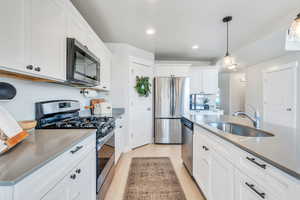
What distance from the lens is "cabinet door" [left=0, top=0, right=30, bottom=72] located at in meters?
0.84

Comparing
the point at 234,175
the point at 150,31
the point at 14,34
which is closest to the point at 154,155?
the point at 234,175

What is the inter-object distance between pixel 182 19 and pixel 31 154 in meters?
2.56

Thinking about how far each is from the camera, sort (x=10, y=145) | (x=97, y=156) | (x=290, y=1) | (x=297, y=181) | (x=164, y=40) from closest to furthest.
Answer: (x=297, y=181) → (x=10, y=145) → (x=97, y=156) → (x=290, y=1) → (x=164, y=40)

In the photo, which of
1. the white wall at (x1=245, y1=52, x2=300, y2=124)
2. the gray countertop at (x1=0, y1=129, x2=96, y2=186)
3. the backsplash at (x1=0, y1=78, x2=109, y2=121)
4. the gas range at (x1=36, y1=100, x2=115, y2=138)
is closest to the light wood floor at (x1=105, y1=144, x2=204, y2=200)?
the gas range at (x1=36, y1=100, x2=115, y2=138)

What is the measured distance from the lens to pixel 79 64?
5.43ft

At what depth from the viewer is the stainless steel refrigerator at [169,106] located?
383cm

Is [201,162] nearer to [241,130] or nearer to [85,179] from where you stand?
[241,130]

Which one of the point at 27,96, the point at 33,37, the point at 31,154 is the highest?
the point at 33,37

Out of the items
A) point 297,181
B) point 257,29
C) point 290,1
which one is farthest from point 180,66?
point 297,181

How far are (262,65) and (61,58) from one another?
5539 millimetres

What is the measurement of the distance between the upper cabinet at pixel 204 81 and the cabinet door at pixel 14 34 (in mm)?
4020

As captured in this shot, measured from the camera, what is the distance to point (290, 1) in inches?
75.6

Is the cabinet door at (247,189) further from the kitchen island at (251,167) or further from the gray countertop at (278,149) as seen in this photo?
the gray countertop at (278,149)

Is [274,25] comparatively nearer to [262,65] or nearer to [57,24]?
[262,65]
